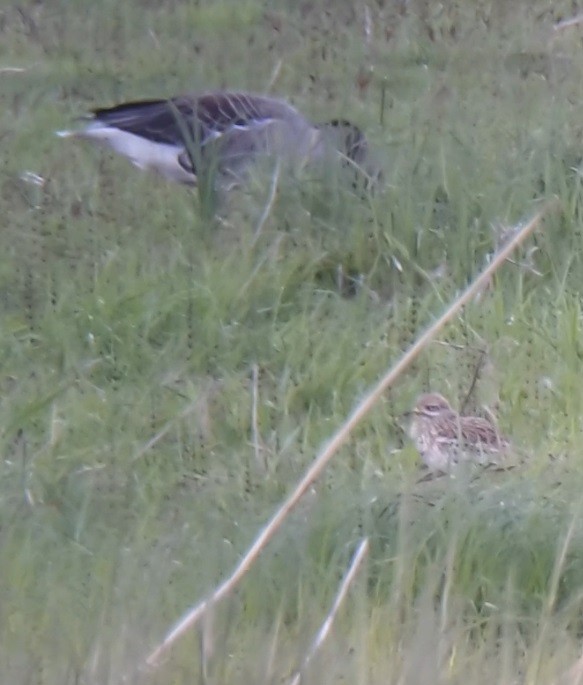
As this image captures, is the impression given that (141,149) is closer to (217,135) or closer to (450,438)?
(217,135)

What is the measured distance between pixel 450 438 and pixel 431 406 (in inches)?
12.4

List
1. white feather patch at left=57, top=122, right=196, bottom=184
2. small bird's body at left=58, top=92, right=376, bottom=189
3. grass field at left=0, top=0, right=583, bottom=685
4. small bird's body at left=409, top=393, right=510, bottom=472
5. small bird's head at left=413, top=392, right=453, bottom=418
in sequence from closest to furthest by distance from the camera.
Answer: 1. grass field at left=0, top=0, right=583, bottom=685
2. small bird's body at left=409, top=393, right=510, bottom=472
3. small bird's head at left=413, top=392, right=453, bottom=418
4. small bird's body at left=58, top=92, right=376, bottom=189
5. white feather patch at left=57, top=122, right=196, bottom=184

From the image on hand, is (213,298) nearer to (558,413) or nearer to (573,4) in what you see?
(558,413)

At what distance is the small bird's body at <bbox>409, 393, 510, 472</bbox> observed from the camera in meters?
4.29

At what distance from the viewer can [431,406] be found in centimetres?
462

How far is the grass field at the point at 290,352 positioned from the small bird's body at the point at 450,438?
0.08 m

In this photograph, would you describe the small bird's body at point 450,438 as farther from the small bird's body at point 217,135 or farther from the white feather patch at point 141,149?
the white feather patch at point 141,149

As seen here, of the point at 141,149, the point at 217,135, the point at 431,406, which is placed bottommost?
the point at 431,406

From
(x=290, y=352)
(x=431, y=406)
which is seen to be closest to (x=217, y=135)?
(x=290, y=352)

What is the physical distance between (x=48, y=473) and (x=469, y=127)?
2575 mm

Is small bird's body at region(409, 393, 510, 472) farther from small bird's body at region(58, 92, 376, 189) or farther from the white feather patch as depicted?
the white feather patch

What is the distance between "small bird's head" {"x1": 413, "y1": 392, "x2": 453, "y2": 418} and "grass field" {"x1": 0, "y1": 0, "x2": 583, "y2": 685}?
0.25 ft

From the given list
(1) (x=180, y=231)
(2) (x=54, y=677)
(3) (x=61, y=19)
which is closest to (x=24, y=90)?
(3) (x=61, y=19)

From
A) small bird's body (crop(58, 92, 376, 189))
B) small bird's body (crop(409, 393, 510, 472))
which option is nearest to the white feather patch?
small bird's body (crop(58, 92, 376, 189))
